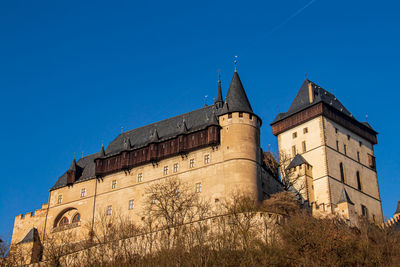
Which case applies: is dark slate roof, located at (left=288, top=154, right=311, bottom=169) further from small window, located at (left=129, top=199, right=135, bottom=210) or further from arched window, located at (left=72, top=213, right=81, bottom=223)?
arched window, located at (left=72, top=213, right=81, bottom=223)

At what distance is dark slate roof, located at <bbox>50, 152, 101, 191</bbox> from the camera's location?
5625 cm

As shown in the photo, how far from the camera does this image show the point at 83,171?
57.6 meters

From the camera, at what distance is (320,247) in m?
36.4

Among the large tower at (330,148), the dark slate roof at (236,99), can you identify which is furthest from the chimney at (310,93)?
the dark slate roof at (236,99)

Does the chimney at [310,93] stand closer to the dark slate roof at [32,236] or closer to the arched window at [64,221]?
the arched window at [64,221]

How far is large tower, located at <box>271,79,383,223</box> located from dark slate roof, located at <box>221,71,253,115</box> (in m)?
11.6

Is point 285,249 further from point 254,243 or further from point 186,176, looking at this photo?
point 186,176

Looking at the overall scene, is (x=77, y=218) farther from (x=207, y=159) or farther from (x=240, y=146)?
(x=240, y=146)

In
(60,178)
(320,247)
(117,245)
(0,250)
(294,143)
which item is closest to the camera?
(320,247)

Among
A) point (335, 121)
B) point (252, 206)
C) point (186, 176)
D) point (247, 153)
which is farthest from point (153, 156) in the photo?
point (335, 121)

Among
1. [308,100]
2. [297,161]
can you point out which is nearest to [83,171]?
[297,161]

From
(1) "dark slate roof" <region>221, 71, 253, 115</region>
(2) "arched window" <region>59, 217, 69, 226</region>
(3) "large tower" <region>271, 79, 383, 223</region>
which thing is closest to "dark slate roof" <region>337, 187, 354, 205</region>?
(3) "large tower" <region>271, 79, 383, 223</region>

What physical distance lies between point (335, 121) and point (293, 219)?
2271 cm

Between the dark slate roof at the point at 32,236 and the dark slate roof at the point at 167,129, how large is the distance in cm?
957
